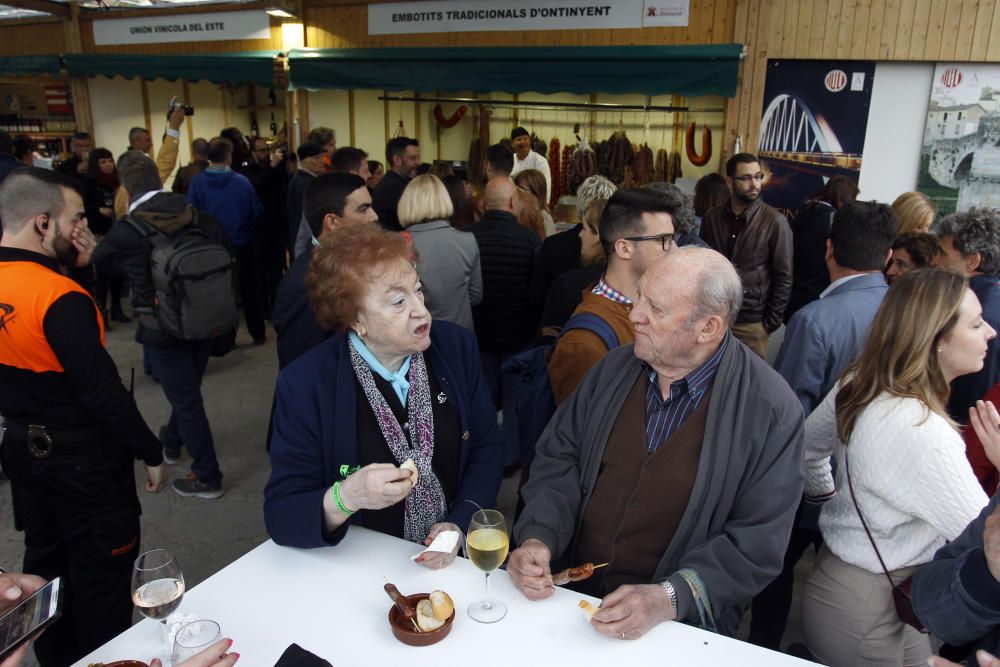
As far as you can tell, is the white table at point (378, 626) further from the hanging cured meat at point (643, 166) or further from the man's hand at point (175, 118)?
the hanging cured meat at point (643, 166)

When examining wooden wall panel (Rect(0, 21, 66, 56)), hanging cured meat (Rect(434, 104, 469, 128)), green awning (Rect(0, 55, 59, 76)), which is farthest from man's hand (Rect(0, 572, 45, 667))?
wooden wall panel (Rect(0, 21, 66, 56))

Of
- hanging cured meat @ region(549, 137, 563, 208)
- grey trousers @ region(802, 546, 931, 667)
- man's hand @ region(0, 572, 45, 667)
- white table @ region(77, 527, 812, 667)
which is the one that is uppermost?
hanging cured meat @ region(549, 137, 563, 208)

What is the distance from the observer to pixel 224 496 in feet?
13.3

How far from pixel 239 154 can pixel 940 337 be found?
7.80 metres

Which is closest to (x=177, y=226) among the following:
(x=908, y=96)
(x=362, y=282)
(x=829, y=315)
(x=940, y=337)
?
(x=362, y=282)

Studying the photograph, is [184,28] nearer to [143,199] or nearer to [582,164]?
[582,164]

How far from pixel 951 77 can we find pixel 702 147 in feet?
6.80

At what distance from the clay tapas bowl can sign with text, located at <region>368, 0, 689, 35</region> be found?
6264mm

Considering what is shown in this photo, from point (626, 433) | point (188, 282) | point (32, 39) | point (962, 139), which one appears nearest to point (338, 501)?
point (626, 433)

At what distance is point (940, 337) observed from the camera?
199 centimetres

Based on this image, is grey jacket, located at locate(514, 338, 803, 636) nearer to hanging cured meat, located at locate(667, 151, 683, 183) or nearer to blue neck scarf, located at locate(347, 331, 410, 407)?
blue neck scarf, located at locate(347, 331, 410, 407)

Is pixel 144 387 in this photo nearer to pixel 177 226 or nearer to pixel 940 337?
pixel 177 226

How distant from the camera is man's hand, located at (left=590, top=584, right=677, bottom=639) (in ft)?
5.08

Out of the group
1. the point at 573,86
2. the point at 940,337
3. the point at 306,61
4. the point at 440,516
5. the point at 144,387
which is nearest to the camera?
the point at 940,337
